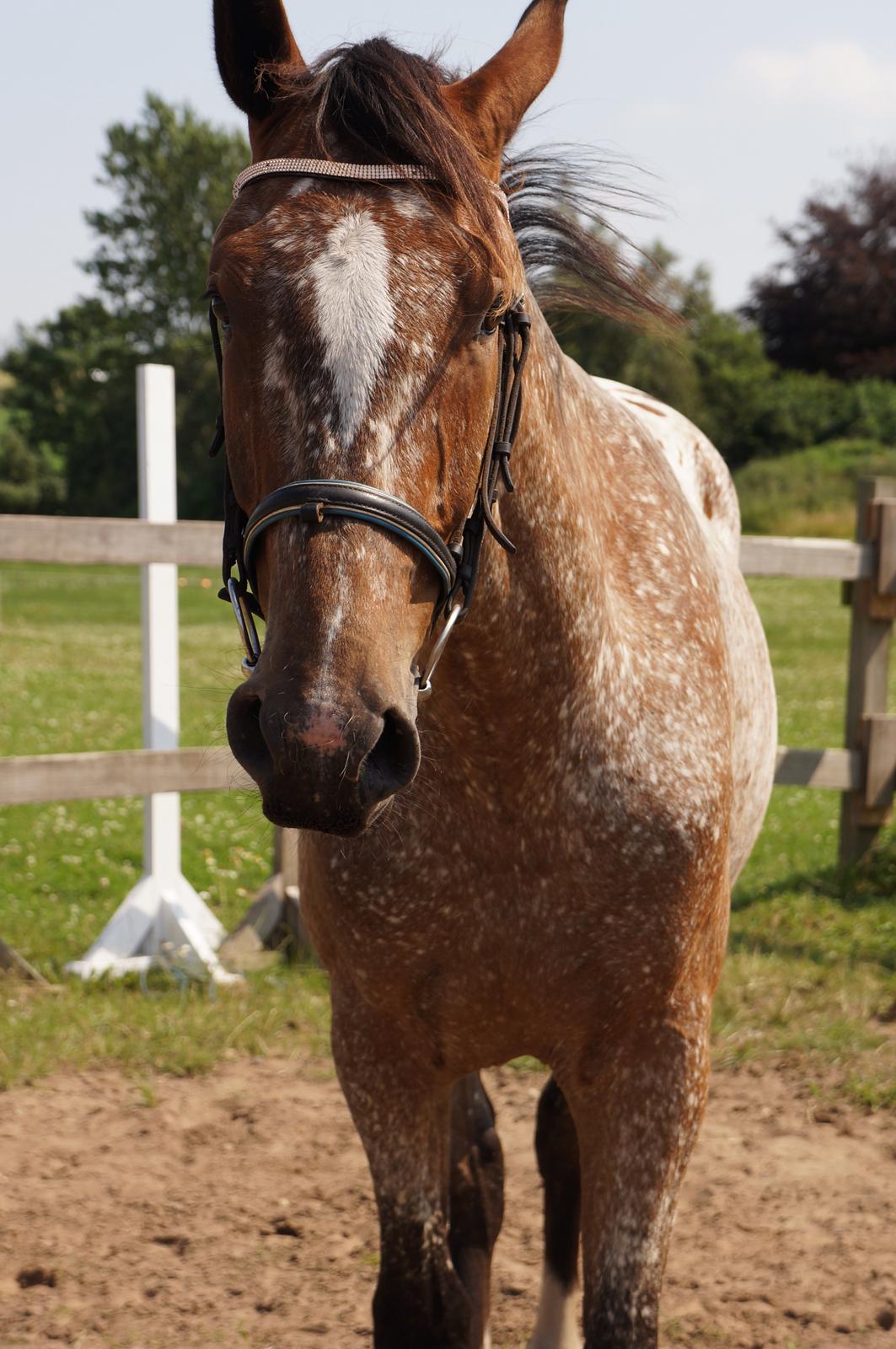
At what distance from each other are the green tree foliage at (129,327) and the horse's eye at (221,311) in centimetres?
3907

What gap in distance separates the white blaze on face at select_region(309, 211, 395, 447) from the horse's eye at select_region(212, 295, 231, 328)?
182 mm

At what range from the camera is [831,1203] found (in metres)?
3.67

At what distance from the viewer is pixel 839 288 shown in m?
40.2

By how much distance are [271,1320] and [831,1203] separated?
159cm

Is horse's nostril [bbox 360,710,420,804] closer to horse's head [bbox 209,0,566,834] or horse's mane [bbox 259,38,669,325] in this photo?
horse's head [bbox 209,0,566,834]

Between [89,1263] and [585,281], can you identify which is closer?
[585,281]

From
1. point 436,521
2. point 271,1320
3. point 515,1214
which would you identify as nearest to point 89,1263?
point 271,1320

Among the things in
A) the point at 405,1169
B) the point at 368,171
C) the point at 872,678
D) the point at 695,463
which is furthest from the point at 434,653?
the point at 872,678

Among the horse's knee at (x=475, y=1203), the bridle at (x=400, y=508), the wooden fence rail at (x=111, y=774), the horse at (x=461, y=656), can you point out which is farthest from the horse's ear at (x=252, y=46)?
the wooden fence rail at (x=111, y=774)

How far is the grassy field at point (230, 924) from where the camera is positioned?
4.54 m

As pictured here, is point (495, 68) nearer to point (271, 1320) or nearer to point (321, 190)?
point (321, 190)

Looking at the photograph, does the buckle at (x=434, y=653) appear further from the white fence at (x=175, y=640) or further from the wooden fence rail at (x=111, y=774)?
the wooden fence rail at (x=111, y=774)

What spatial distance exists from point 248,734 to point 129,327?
51.4 metres

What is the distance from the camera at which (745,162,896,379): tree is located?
39.6 m
